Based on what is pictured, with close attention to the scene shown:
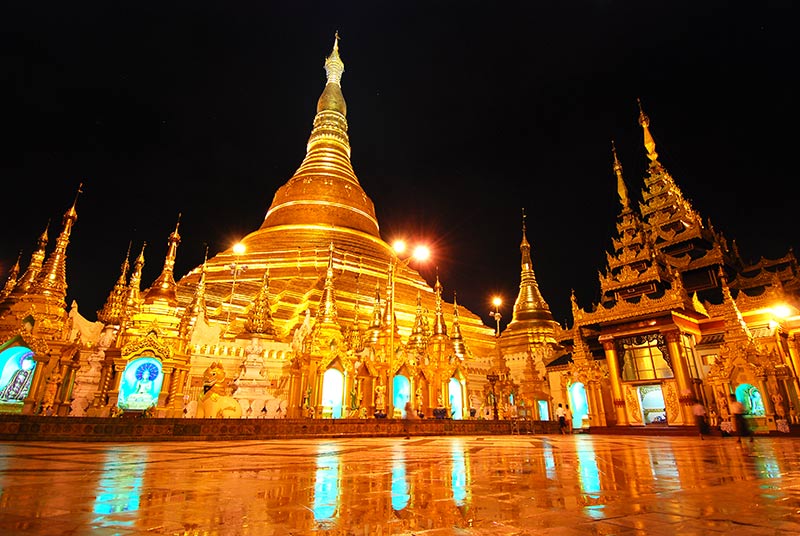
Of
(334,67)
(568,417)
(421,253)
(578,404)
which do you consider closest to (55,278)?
(421,253)

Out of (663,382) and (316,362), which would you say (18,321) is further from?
(663,382)

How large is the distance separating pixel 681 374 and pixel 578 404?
17.4 ft

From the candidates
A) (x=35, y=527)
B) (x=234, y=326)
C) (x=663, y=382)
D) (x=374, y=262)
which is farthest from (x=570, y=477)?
(x=374, y=262)

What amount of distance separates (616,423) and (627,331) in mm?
4167

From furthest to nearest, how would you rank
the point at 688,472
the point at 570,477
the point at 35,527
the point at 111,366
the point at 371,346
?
the point at 371,346
the point at 111,366
the point at 688,472
the point at 570,477
the point at 35,527

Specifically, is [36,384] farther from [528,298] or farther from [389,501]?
[528,298]

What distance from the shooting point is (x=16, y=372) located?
49.5ft

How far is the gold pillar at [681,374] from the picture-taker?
56.3 feet

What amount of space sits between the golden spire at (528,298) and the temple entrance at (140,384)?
26.1 metres

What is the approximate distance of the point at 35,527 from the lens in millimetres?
1902

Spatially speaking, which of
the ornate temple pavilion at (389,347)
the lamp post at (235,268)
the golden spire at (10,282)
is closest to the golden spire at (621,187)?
the ornate temple pavilion at (389,347)

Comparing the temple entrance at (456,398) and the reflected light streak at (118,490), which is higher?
the temple entrance at (456,398)

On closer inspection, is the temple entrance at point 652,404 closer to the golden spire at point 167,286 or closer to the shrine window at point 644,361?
the shrine window at point 644,361

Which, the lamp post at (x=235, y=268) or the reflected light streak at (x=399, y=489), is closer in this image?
the reflected light streak at (x=399, y=489)
